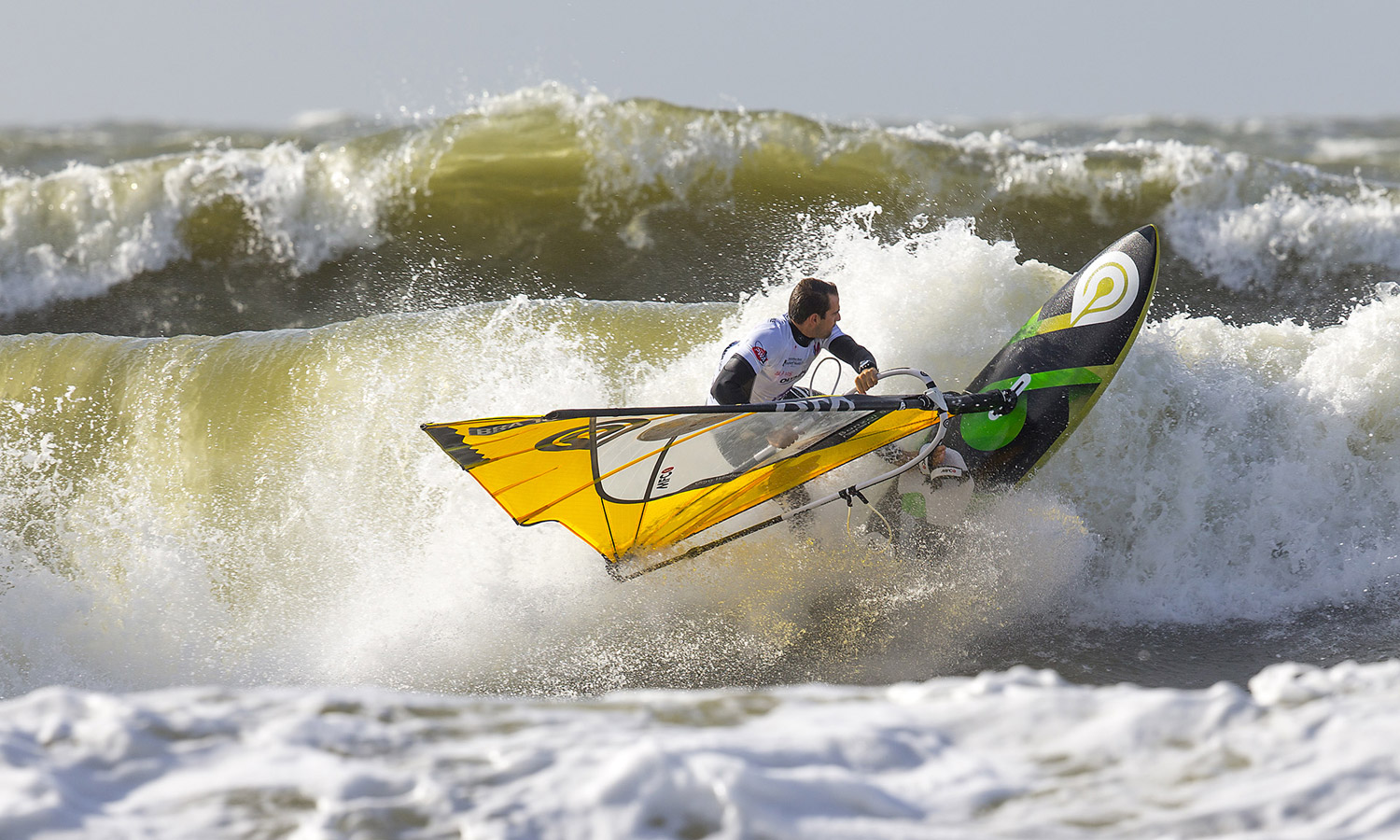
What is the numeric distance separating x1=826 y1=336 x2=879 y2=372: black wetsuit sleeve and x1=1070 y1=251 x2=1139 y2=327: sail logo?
120 cm

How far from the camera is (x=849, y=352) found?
185 inches

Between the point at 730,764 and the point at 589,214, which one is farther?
the point at 589,214

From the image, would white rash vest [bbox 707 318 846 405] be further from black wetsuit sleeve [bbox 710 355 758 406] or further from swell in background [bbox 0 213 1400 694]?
swell in background [bbox 0 213 1400 694]

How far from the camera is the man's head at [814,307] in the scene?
14.7ft

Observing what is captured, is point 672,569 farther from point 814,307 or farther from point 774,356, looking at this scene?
point 814,307

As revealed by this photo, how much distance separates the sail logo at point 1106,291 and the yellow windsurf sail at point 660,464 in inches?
41.7

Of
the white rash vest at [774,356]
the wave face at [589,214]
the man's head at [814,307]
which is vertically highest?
the wave face at [589,214]

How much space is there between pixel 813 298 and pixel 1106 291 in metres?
1.65

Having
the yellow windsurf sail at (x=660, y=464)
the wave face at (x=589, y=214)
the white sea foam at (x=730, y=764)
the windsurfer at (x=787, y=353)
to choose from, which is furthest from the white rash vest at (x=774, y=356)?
the wave face at (x=589, y=214)

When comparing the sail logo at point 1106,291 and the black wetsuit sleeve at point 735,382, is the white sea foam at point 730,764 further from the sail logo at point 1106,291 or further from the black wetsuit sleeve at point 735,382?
the sail logo at point 1106,291

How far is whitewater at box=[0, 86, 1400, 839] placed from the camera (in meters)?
2.29

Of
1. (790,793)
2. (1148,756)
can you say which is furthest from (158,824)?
(1148,756)

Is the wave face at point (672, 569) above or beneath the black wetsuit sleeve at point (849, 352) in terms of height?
beneath

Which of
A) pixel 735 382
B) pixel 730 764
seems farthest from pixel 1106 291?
pixel 730 764
